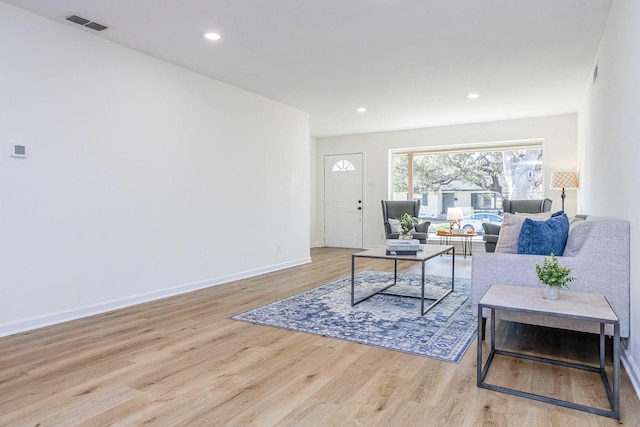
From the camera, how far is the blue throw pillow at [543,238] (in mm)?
2734

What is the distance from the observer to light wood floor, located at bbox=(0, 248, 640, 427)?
1.80m

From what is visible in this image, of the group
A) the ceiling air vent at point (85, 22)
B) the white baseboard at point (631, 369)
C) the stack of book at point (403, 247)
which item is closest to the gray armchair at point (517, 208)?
the stack of book at point (403, 247)

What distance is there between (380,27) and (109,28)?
225 cm

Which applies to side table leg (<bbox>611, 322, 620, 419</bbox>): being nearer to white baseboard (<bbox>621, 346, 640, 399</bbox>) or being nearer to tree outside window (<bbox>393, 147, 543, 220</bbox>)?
white baseboard (<bbox>621, 346, 640, 399</bbox>)

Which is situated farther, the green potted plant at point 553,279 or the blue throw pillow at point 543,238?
the blue throw pillow at point 543,238

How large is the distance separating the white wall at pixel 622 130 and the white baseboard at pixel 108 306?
12.4 feet

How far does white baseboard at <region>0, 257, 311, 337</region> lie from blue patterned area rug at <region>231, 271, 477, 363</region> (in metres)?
Answer: 1.13

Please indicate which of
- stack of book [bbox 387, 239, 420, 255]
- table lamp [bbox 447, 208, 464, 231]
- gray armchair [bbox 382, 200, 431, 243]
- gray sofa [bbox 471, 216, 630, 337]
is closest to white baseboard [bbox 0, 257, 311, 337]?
stack of book [bbox 387, 239, 420, 255]

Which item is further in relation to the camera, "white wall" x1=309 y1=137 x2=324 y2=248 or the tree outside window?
"white wall" x1=309 y1=137 x2=324 y2=248

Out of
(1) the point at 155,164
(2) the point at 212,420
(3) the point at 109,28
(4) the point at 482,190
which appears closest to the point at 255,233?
(1) the point at 155,164

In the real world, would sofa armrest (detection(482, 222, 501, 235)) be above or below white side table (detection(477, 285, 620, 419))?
above

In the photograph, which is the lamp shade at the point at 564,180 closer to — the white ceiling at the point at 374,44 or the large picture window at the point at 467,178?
the large picture window at the point at 467,178

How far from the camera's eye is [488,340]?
9.10ft

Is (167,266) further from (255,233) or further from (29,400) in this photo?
(29,400)
